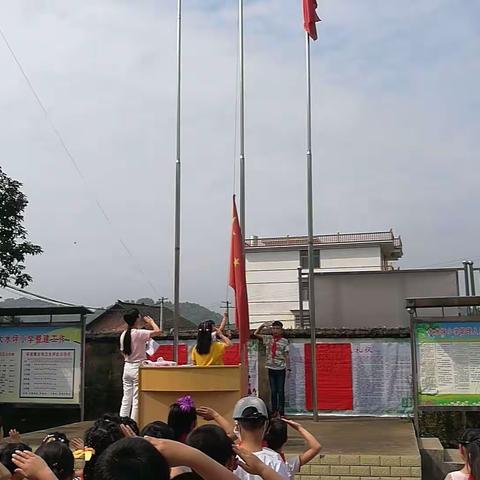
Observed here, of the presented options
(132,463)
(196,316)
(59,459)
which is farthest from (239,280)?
(196,316)

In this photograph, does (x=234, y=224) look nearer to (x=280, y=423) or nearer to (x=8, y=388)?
(x=8, y=388)

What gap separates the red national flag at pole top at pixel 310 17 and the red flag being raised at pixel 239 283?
3.64 m

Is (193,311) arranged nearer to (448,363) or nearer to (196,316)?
(196,316)

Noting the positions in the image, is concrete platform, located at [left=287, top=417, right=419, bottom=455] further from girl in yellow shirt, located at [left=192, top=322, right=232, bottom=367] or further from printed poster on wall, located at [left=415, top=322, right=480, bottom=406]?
girl in yellow shirt, located at [left=192, top=322, right=232, bottom=367]

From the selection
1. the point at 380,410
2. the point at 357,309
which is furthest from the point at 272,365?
the point at 357,309

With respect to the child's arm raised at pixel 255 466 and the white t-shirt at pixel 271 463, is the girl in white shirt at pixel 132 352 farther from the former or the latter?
→ the child's arm raised at pixel 255 466

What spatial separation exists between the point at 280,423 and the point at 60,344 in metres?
7.63

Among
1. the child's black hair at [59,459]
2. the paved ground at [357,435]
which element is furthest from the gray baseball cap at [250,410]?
the paved ground at [357,435]

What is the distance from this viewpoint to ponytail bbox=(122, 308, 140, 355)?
27.4 ft

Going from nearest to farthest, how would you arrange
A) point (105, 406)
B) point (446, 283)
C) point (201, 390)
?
point (201, 390), point (105, 406), point (446, 283)

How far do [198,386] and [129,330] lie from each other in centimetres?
155

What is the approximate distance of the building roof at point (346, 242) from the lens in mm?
33344

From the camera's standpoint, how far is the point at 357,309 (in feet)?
44.7

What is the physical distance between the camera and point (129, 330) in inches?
336
